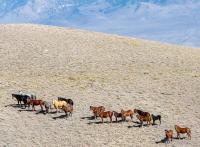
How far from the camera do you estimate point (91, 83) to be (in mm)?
52500

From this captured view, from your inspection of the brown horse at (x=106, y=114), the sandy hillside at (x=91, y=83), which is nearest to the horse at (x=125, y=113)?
the sandy hillside at (x=91, y=83)

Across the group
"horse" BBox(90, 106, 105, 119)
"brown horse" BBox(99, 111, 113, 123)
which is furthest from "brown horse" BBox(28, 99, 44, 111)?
"brown horse" BBox(99, 111, 113, 123)

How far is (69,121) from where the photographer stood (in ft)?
133

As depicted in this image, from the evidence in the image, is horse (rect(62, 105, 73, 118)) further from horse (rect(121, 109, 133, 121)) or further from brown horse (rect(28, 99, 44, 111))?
horse (rect(121, 109, 133, 121))

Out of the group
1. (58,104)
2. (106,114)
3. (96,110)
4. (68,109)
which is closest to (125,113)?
(106,114)

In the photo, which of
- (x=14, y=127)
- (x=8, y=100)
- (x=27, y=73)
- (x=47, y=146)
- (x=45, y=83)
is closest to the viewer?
(x=47, y=146)

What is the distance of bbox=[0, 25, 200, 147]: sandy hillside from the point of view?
38188 mm

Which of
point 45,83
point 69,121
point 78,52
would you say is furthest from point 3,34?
point 69,121

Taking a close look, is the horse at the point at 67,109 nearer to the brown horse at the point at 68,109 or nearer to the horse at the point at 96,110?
the brown horse at the point at 68,109

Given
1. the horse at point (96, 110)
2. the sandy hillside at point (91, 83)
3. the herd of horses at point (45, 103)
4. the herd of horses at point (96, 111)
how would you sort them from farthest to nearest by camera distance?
the herd of horses at point (45, 103), the horse at point (96, 110), the herd of horses at point (96, 111), the sandy hillside at point (91, 83)

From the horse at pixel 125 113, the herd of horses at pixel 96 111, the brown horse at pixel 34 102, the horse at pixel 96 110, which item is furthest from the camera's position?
the brown horse at pixel 34 102

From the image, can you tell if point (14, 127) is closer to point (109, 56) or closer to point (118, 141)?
point (118, 141)

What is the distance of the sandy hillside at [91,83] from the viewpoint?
38.2 m

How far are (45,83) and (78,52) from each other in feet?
58.9
